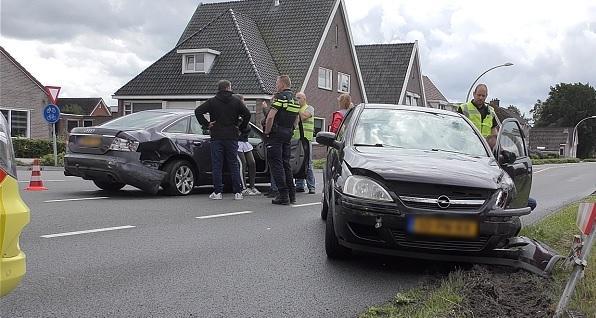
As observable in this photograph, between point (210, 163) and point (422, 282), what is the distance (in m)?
6.18

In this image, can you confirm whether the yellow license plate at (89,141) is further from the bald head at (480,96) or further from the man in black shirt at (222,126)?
the bald head at (480,96)

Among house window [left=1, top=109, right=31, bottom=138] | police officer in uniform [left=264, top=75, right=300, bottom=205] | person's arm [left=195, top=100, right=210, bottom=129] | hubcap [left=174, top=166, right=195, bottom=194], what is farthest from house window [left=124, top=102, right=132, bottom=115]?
police officer in uniform [left=264, top=75, right=300, bottom=205]

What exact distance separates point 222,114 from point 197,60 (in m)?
23.4

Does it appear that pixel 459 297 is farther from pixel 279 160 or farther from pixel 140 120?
pixel 140 120

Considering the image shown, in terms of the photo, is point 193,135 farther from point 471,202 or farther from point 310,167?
point 471,202

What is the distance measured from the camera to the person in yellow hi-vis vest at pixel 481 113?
872 centimetres

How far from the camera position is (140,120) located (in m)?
10.3

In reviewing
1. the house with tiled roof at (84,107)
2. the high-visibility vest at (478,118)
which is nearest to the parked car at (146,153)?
the high-visibility vest at (478,118)

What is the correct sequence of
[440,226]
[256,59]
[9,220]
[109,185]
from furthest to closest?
[256,59] → [109,185] → [440,226] → [9,220]

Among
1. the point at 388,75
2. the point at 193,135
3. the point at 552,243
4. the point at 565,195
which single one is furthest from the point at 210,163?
the point at 388,75

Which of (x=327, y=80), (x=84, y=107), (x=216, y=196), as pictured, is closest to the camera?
(x=216, y=196)

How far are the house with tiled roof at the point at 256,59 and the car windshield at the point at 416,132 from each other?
2300 cm

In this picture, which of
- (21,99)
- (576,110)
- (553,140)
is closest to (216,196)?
(21,99)

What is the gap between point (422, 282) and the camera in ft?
16.9
